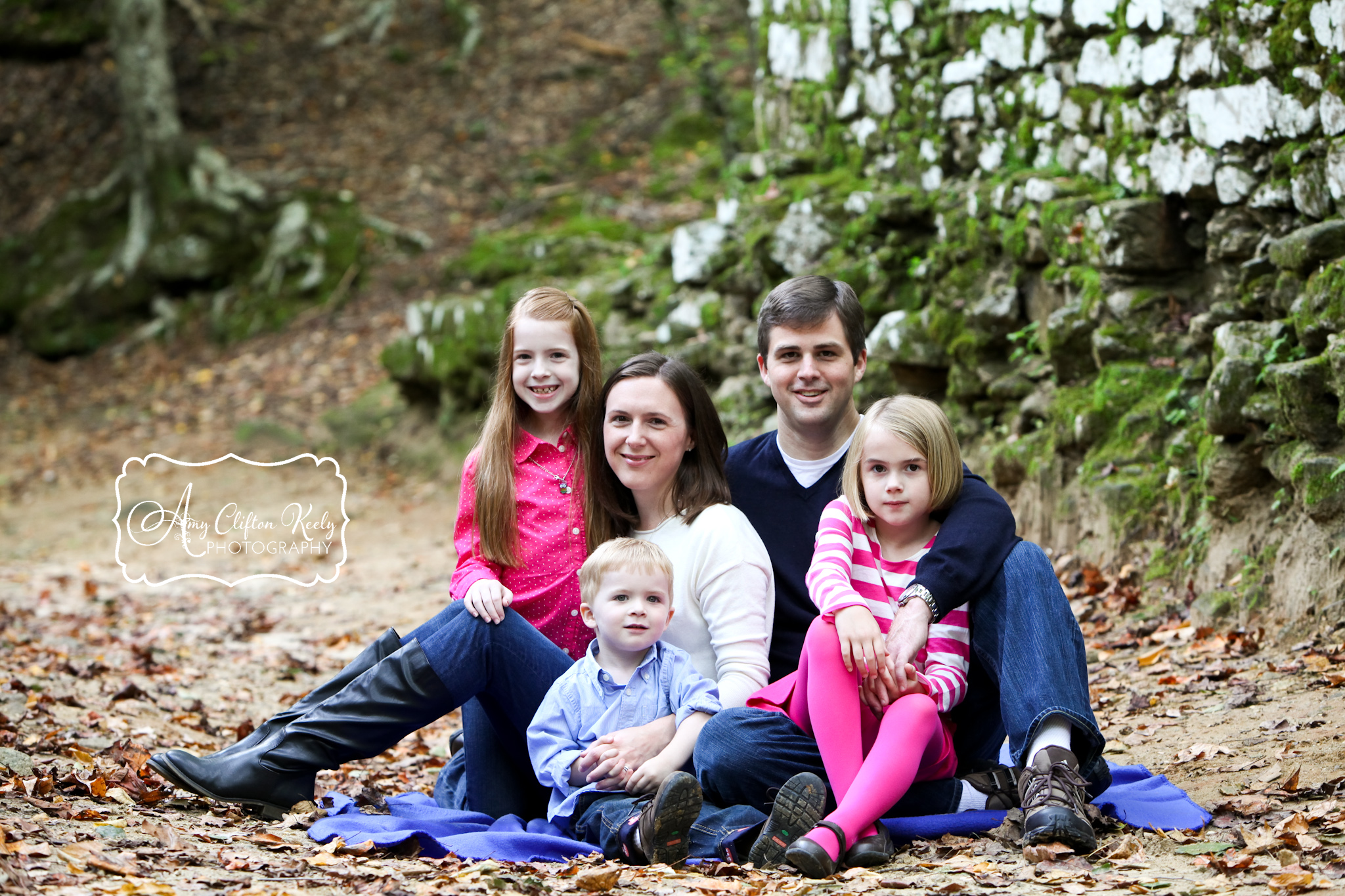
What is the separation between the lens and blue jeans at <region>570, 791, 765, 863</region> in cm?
277

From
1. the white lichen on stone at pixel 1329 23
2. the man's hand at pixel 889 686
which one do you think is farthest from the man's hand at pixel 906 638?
the white lichen on stone at pixel 1329 23

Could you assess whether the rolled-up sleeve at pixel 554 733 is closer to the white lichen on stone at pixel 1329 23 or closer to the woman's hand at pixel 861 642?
the woman's hand at pixel 861 642

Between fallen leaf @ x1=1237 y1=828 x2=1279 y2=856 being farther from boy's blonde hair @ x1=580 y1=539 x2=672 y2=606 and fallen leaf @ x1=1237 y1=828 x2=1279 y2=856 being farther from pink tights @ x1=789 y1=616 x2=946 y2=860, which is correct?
boy's blonde hair @ x1=580 y1=539 x2=672 y2=606

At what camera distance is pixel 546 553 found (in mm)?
3273

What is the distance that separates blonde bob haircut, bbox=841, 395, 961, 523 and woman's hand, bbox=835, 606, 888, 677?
351 mm

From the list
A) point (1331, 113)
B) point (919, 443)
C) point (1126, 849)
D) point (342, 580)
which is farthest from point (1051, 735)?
point (342, 580)

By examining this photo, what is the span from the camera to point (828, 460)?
10.8ft

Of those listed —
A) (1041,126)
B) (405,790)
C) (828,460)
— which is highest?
(1041,126)

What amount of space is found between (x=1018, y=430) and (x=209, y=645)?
14.2 ft

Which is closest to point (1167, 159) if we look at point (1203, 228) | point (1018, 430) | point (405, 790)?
point (1203, 228)

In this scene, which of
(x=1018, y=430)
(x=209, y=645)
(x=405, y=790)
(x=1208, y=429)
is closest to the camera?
(x=405, y=790)

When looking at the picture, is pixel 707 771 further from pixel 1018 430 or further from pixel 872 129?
pixel 872 129

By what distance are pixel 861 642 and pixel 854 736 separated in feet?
0.79

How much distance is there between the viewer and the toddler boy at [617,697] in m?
2.85
